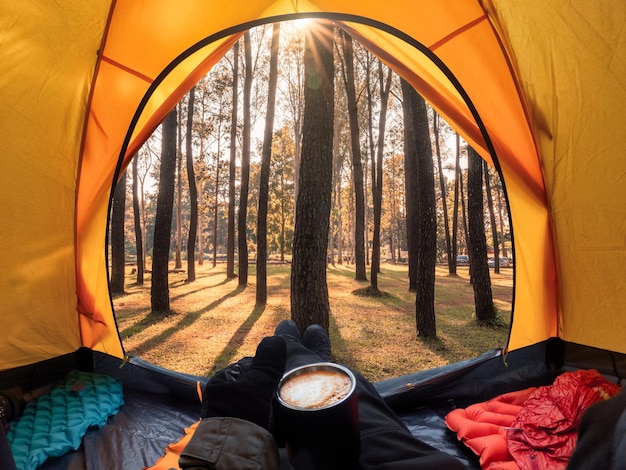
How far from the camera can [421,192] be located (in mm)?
4934

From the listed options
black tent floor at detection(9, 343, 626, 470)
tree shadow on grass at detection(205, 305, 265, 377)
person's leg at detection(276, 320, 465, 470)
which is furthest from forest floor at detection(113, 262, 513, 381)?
person's leg at detection(276, 320, 465, 470)

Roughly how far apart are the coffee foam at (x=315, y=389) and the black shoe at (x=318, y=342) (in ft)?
3.78

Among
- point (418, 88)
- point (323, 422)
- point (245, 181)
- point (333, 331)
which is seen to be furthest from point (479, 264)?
point (245, 181)

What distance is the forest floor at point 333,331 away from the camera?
4.22 m

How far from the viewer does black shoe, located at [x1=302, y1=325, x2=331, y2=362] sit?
2.52m

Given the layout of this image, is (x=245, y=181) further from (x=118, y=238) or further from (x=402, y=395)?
(x=402, y=395)

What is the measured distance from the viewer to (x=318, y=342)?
8.47ft

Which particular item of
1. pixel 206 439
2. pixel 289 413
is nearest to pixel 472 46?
pixel 289 413

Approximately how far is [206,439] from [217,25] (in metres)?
2.49

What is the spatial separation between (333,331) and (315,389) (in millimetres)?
4308

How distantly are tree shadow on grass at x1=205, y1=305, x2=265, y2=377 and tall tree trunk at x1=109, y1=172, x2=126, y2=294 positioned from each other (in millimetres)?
3708

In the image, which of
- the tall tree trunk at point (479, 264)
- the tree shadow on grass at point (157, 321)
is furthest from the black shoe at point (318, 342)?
the tall tree trunk at point (479, 264)

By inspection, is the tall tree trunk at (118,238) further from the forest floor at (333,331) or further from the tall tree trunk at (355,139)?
the tall tree trunk at (355,139)

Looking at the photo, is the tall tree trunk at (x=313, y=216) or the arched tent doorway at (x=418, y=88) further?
the tall tree trunk at (x=313, y=216)
